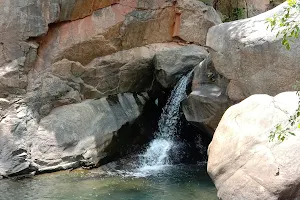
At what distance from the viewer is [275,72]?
24.1 feet

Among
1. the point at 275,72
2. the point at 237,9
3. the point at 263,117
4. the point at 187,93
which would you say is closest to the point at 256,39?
the point at 275,72

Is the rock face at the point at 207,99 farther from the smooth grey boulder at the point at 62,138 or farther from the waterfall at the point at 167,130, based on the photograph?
the smooth grey boulder at the point at 62,138

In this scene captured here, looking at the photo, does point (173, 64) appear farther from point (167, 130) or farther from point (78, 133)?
point (78, 133)

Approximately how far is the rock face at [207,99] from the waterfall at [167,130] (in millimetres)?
701

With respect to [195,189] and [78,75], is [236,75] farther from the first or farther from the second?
[78,75]

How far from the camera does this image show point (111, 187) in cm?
773

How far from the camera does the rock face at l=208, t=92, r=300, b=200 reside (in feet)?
17.2

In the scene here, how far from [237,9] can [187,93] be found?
20.8 ft

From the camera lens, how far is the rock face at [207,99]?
8.73m

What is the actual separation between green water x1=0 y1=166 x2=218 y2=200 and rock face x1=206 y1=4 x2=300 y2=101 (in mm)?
2057

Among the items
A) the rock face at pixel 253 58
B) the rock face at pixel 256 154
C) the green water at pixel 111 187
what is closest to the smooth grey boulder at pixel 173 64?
the rock face at pixel 253 58

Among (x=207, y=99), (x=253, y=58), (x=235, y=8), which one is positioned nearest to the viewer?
(x=253, y=58)

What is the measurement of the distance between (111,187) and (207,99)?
113 inches

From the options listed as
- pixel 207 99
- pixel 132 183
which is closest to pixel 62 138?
pixel 132 183
